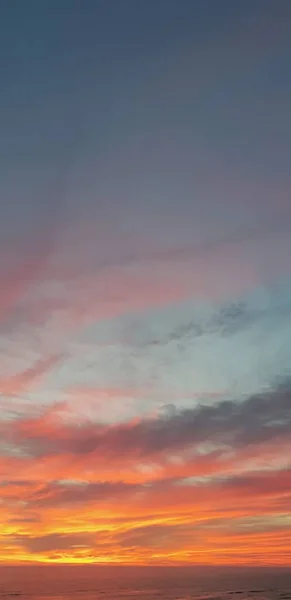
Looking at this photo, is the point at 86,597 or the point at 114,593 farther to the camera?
the point at 114,593

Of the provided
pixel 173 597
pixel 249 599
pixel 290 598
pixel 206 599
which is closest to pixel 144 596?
pixel 173 597

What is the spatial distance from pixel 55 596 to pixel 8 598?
11554 millimetres

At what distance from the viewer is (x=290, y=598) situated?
13288 cm

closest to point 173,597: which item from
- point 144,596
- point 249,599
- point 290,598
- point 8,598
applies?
point 144,596

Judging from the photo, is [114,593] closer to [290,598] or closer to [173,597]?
[173,597]

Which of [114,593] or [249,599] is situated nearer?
[249,599]

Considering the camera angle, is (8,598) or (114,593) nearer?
(8,598)

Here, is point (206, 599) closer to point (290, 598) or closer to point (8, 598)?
point (290, 598)

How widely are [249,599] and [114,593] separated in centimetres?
3615

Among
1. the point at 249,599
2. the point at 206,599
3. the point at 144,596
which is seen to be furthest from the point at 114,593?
the point at 249,599

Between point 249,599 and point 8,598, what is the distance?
2130 inches

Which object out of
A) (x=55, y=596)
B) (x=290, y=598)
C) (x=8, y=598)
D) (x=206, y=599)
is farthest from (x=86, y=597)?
(x=290, y=598)

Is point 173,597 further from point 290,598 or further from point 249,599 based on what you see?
point 290,598

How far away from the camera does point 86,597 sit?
136 meters
